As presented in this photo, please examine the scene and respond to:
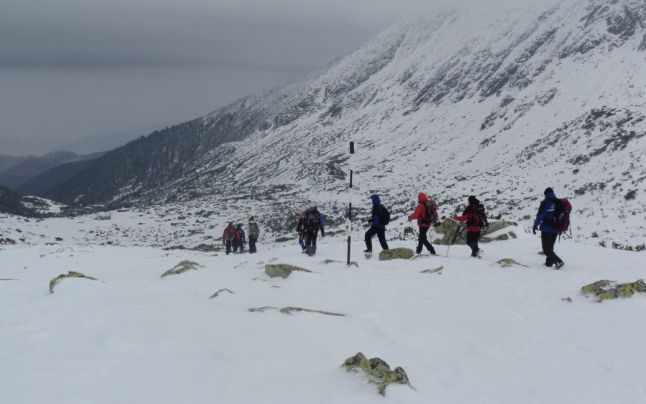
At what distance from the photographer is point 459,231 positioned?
1794 centimetres

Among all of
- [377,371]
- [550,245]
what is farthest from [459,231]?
[377,371]

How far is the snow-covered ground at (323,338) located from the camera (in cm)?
430

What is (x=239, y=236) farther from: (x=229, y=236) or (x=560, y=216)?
(x=560, y=216)

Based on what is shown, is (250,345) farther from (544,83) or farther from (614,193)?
(544,83)

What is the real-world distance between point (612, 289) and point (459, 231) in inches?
366

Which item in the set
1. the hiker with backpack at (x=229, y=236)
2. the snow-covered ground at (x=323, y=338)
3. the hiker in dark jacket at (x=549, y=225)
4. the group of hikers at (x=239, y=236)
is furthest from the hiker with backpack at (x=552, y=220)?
the hiker with backpack at (x=229, y=236)

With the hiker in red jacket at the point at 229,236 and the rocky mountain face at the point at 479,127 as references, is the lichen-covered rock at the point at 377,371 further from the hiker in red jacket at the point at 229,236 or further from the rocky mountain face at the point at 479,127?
the hiker in red jacket at the point at 229,236

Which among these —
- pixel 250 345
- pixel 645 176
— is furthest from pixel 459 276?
pixel 645 176

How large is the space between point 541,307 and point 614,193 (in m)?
24.7

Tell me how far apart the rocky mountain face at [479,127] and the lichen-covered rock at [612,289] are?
39.2 feet

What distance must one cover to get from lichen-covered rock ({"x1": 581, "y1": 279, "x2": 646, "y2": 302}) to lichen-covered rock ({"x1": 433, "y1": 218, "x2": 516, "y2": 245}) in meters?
7.07

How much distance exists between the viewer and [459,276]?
1080 cm

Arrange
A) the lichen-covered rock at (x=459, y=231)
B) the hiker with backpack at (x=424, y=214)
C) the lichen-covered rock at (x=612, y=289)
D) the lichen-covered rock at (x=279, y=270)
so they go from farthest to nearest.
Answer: the lichen-covered rock at (x=459, y=231) → the hiker with backpack at (x=424, y=214) → the lichen-covered rock at (x=279, y=270) → the lichen-covered rock at (x=612, y=289)

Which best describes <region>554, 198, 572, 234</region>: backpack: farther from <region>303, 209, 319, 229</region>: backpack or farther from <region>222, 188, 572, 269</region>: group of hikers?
<region>303, 209, 319, 229</region>: backpack
